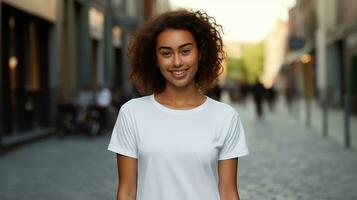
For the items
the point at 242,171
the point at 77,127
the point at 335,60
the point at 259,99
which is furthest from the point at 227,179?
the point at 335,60

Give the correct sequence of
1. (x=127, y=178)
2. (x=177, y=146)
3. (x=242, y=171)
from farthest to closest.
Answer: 1. (x=242, y=171)
2. (x=127, y=178)
3. (x=177, y=146)

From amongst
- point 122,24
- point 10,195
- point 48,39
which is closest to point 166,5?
point 122,24

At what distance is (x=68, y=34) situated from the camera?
20.9m

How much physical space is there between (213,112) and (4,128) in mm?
13359

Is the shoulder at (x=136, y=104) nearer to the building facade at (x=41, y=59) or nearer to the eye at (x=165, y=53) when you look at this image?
the eye at (x=165, y=53)

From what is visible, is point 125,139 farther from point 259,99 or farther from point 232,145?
point 259,99

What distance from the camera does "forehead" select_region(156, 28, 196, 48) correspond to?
97.1 inches

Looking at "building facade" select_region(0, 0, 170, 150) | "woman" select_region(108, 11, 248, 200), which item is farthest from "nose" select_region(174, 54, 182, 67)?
"building facade" select_region(0, 0, 170, 150)

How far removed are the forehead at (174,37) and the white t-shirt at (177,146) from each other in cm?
21

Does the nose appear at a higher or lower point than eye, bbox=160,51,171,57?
lower

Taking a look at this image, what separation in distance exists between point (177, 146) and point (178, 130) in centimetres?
6

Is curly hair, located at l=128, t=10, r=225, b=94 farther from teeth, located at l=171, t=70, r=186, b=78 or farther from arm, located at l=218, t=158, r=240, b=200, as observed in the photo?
arm, located at l=218, t=158, r=240, b=200

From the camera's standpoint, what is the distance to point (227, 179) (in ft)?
8.14

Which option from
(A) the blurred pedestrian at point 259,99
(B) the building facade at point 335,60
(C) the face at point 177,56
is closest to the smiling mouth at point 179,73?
(C) the face at point 177,56
